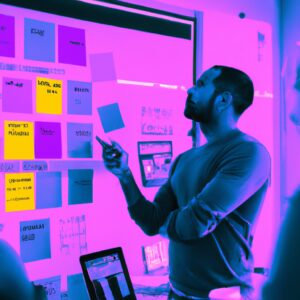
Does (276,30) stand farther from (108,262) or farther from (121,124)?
(108,262)

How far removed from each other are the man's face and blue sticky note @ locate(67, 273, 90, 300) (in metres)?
0.82

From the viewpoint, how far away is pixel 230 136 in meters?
1.53

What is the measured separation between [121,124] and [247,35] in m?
0.96

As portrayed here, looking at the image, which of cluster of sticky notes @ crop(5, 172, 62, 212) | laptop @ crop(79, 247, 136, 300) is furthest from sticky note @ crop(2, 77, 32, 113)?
laptop @ crop(79, 247, 136, 300)

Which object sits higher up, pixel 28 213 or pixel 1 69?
pixel 1 69

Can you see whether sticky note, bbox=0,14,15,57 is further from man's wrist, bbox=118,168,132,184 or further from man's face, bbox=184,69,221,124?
man's face, bbox=184,69,221,124

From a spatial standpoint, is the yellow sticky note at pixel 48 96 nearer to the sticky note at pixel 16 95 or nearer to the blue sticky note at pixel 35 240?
the sticky note at pixel 16 95

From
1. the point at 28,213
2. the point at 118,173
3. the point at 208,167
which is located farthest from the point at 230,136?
the point at 28,213

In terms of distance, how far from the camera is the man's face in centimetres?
158

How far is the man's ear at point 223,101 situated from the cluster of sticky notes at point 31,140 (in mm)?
656

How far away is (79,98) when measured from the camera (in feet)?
5.16

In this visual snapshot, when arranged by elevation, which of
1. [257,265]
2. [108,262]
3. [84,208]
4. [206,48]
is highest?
[206,48]

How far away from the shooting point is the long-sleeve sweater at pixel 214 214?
52.4 inches

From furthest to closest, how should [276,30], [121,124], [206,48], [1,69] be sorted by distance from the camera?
[276,30], [206,48], [121,124], [1,69]
